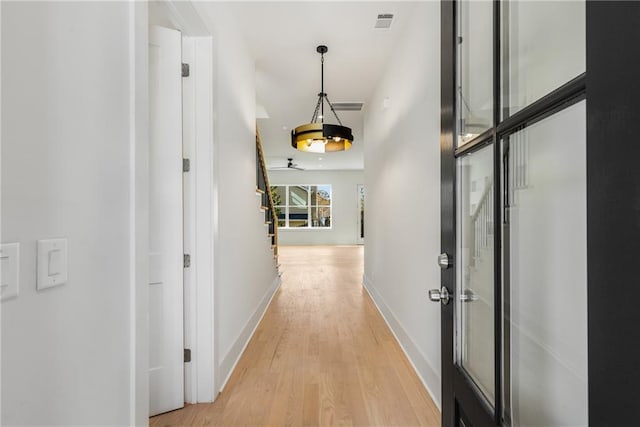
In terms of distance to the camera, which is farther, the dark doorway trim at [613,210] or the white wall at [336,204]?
the white wall at [336,204]

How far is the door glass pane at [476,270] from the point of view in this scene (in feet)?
3.03

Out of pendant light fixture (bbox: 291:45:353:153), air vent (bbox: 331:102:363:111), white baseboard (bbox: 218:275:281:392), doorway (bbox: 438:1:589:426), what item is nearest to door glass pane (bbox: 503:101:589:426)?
doorway (bbox: 438:1:589:426)

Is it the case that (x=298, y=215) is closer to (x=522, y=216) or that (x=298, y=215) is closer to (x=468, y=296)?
(x=468, y=296)

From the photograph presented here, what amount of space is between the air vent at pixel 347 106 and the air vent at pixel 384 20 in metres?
1.99

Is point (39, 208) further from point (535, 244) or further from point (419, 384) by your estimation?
point (419, 384)

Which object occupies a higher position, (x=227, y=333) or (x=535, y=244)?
(x=535, y=244)

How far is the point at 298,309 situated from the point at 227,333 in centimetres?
175

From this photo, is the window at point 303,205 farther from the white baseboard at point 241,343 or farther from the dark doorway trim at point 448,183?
the dark doorway trim at point 448,183

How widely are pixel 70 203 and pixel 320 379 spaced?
1978 mm

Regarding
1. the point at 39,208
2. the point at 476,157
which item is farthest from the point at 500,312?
the point at 39,208

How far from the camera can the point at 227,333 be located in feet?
7.85

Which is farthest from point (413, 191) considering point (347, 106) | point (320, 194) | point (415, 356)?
point (320, 194)

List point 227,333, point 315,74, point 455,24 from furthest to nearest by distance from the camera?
point 315,74, point 227,333, point 455,24

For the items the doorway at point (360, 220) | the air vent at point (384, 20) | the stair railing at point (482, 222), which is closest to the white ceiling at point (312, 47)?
the air vent at point (384, 20)
